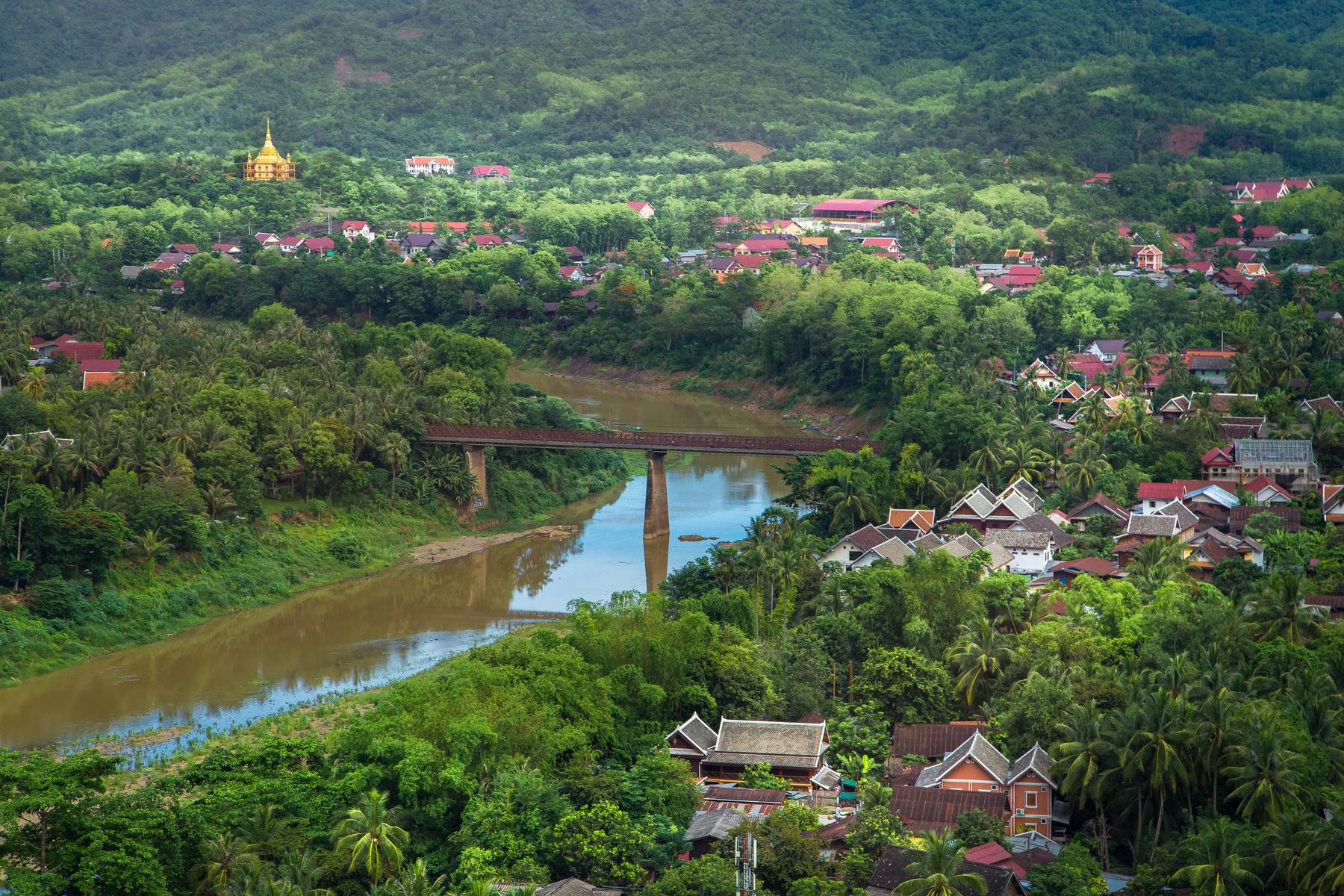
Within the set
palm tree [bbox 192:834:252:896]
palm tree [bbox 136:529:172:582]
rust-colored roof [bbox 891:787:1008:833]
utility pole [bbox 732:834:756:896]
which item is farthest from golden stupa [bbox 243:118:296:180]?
utility pole [bbox 732:834:756:896]

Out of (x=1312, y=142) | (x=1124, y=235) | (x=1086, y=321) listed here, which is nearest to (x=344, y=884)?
(x=1086, y=321)

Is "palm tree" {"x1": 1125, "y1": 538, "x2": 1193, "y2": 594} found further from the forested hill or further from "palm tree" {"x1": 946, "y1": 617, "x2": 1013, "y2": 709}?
the forested hill

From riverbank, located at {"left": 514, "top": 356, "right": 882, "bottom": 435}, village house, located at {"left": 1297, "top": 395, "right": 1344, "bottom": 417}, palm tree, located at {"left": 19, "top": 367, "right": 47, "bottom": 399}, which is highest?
palm tree, located at {"left": 19, "top": 367, "right": 47, "bottom": 399}

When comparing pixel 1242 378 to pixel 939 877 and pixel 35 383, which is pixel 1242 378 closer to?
pixel 939 877

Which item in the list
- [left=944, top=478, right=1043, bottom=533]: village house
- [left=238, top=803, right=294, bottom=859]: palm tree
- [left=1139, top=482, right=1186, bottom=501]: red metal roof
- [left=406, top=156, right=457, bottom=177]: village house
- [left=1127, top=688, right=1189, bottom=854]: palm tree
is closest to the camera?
[left=238, top=803, right=294, bottom=859]: palm tree

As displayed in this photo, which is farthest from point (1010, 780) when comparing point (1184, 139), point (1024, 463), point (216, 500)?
point (1184, 139)

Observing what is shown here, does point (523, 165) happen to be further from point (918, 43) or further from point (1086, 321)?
point (1086, 321)

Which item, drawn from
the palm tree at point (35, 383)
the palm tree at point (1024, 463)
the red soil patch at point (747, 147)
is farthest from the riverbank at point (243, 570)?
the red soil patch at point (747, 147)
